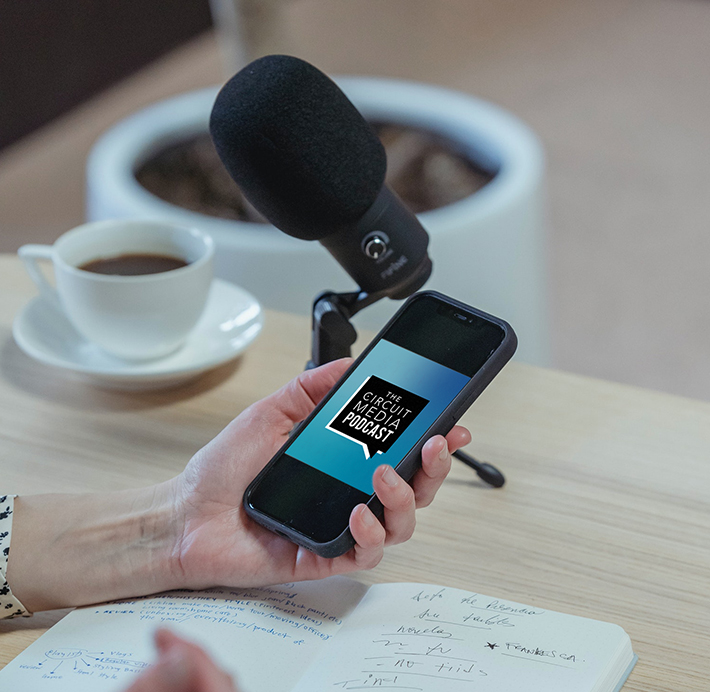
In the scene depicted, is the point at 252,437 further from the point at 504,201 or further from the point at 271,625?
the point at 504,201

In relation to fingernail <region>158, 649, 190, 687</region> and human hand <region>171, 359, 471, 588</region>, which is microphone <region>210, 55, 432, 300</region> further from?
fingernail <region>158, 649, 190, 687</region>

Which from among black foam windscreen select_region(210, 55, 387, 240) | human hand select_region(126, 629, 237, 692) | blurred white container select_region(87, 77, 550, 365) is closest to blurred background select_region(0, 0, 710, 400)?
blurred white container select_region(87, 77, 550, 365)

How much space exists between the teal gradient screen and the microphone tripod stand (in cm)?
5

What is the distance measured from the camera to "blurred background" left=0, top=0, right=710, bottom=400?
203cm

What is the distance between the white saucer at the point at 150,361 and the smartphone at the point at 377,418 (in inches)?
8.6

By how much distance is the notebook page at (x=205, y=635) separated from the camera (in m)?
0.49

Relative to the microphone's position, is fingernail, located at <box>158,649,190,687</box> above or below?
below

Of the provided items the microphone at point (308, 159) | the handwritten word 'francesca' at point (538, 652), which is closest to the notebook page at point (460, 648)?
the handwritten word 'francesca' at point (538, 652)

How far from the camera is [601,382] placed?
81cm

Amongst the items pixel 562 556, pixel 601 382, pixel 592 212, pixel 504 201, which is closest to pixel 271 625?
pixel 562 556

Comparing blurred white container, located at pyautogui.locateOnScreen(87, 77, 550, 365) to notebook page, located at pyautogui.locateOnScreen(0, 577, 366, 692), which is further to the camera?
A: blurred white container, located at pyautogui.locateOnScreen(87, 77, 550, 365)

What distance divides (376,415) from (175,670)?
10.6 inches

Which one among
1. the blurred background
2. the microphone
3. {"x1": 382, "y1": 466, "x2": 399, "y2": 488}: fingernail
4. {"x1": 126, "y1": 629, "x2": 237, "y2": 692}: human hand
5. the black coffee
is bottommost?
the blurred background

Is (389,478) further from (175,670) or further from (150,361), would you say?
(150,361)
